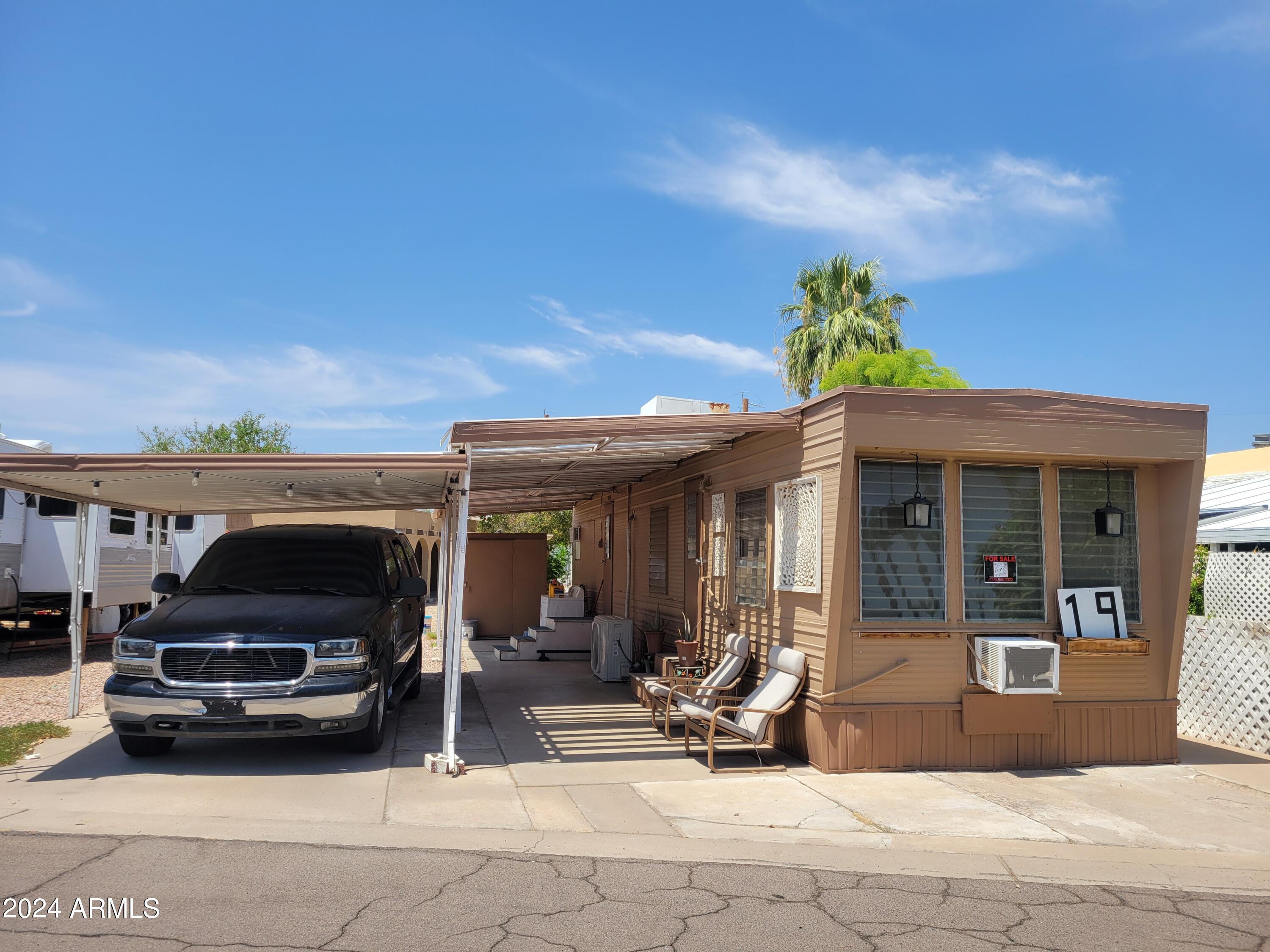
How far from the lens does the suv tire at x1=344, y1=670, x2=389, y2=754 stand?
764 centimetres

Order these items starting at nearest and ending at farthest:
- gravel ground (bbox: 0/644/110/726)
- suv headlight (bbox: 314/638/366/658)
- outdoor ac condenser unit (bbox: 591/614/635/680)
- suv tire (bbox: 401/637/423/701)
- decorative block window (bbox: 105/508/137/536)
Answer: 1. suv headlight (bbox: 314/638/366/658)
2. gravel ground (bbox: 0/644/110/726)
3. suv tire (bbox: 401/637/423/701)
4. outdoor ac condenser unit (bbox: 591/614/635/680)
5. decorative block window (bbox: 105/508/137/536)

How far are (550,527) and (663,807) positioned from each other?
2602 cm

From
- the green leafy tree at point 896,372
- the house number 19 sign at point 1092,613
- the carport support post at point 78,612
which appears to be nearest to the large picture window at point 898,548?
the house number 19 sign at point 1092,613

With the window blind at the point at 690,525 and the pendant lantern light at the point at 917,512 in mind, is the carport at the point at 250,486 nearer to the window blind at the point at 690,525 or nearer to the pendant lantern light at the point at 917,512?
the window blind at the point at 690,525

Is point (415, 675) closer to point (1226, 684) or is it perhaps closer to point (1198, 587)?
point (1226, 684)

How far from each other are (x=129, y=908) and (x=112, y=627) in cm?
1231

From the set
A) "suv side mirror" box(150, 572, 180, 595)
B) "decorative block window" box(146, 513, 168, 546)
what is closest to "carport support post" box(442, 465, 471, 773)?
"suv side mirror" box(150, 572, 180, 595)

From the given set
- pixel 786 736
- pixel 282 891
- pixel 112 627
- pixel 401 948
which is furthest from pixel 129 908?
pixel 112 627

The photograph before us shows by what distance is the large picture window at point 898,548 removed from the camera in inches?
302

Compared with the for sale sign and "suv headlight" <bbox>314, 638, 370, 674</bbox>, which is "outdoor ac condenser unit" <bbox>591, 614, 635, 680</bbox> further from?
the for sale sign

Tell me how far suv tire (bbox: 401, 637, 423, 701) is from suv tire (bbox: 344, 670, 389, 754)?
2.07m

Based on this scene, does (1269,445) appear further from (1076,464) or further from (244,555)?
(244,555)

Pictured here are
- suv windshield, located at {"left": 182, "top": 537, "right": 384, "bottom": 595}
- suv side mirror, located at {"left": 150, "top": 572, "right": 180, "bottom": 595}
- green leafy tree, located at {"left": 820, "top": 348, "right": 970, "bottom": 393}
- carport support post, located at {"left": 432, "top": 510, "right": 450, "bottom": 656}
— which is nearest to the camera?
suv windshield, located at {"left": 182, "top": 537, "right": 384, "bottom": 595}

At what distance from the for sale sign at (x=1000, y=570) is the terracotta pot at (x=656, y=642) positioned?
5.36 m
